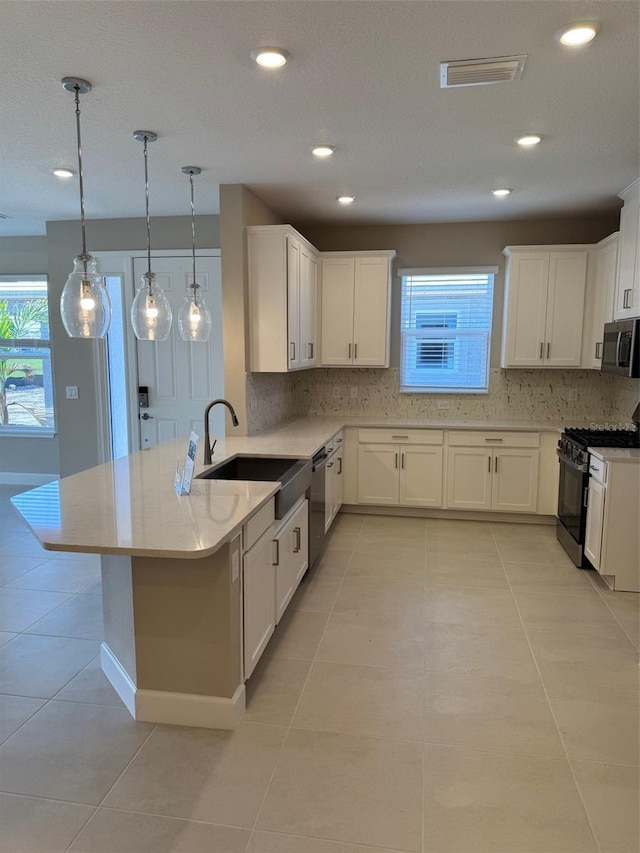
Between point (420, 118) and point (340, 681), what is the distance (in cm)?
275

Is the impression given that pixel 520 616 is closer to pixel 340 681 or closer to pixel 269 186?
pixel 340 681

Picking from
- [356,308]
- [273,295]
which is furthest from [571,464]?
[273,295]

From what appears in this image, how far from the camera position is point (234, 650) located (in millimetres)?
2309

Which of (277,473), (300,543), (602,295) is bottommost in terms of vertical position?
(300,543)

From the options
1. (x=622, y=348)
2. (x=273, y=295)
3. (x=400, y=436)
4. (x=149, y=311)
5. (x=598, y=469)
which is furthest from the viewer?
(x=400, y=436)

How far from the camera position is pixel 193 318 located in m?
3.20

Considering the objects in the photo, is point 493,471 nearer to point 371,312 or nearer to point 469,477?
point 469,477

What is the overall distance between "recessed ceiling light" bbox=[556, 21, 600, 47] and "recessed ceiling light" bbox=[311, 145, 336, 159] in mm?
1390

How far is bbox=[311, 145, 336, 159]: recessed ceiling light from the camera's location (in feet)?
10.3

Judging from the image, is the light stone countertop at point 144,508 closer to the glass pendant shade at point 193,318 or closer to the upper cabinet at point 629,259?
the glass pendant shade at point 193,318

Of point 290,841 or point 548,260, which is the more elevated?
point 548,260

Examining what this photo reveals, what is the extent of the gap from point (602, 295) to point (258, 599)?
379 centimetres

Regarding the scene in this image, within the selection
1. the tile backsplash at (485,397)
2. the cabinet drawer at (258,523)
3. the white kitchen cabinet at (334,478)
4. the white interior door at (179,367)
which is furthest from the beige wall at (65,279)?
the cabinet drawer at (258,523)

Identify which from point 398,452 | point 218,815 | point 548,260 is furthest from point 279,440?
point 548,260
